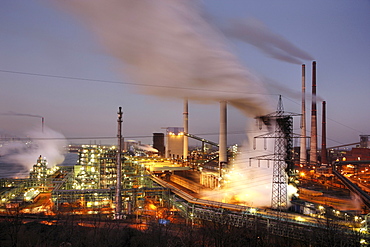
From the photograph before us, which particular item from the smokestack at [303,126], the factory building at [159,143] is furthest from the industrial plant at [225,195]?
the factory building at [159,143]

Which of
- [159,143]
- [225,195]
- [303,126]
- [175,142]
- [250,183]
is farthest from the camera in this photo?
[159,143]

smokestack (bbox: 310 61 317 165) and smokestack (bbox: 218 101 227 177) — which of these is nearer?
smokestack (bbox: 218 101 227 177)

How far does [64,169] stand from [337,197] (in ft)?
75.2

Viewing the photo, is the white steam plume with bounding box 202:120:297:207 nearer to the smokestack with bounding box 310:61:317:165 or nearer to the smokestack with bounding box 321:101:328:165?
the smokestack with bounding box 310:61:317:165

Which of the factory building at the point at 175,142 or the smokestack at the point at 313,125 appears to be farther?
the factory building at the point at 175,142

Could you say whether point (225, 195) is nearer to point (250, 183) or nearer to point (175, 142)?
point (250, 183)

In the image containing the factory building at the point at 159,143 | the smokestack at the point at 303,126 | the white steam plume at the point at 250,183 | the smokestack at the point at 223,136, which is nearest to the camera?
the white steam plume at the point at 250,183

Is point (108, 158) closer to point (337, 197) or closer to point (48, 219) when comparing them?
point (48, 219)

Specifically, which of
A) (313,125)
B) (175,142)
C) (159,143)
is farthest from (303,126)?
(159,143)

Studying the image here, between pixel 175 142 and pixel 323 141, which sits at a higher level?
pixel 323 141

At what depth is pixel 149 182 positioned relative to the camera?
1488 centimetres

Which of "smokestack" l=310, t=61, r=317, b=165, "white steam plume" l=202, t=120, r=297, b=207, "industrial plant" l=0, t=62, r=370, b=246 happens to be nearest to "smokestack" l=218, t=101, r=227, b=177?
"industrial plant" l=0, t=62, r=370, b=246

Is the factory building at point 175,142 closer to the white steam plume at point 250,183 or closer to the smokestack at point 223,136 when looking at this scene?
the smokestack at point 223,136

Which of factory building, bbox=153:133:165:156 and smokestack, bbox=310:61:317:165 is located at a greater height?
smokestack, bbox=310:61:317:165
